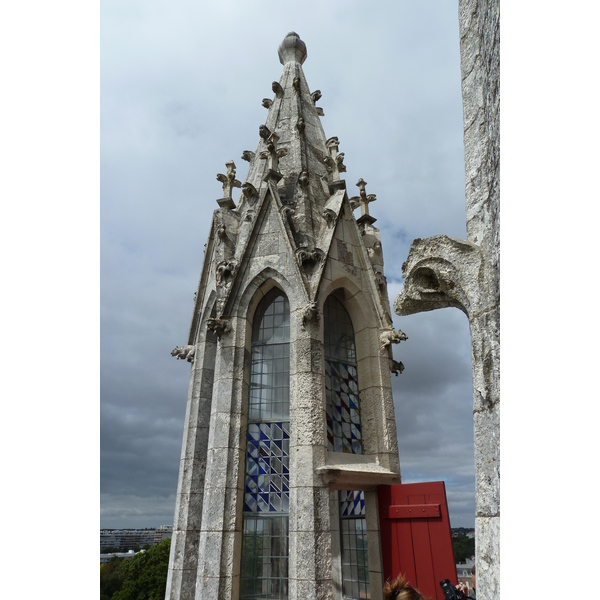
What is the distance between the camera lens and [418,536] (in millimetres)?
6020

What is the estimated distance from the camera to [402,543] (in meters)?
6.12

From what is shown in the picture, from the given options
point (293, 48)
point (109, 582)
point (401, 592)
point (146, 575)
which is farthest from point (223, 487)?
point (109, 582)

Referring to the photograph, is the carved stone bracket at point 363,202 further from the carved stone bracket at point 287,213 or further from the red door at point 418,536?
the red door at point 418,536

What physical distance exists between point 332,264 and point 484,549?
6.05 m

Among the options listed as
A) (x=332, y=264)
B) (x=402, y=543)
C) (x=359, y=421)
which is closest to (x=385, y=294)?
(x=332, y=264)

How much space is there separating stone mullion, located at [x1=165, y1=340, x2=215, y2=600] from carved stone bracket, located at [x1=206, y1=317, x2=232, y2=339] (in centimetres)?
116

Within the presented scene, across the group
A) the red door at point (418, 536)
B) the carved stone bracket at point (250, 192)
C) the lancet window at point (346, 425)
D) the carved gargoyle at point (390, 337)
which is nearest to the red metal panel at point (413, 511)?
the red door at point (418, 536)

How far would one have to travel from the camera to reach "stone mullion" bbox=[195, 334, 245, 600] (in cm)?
608

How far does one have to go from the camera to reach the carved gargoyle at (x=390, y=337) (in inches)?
300

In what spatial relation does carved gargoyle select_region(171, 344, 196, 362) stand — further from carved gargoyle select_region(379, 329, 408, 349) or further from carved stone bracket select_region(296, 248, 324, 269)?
carved gargoyle select_region(379, 329, 408, 349)

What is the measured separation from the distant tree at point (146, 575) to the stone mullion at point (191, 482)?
15.8 m

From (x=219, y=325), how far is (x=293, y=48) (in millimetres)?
8005

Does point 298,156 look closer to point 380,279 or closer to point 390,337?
point 380,279

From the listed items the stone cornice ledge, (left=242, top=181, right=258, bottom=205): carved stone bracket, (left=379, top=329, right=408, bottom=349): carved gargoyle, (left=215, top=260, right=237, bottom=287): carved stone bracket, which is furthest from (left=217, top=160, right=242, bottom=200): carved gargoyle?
the stone cornice ledge
